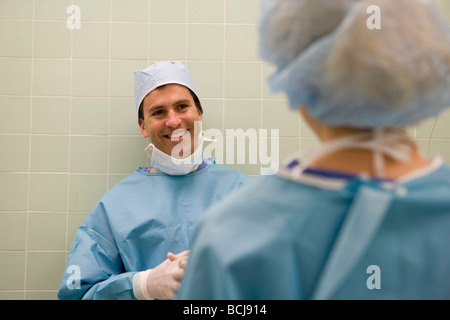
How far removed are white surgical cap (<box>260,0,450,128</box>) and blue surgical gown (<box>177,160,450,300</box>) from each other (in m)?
0.12

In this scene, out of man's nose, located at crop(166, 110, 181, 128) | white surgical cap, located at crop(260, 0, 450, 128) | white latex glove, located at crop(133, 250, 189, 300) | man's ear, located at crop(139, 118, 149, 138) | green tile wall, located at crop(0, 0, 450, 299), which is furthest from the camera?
green tile wall, located at crop(0, 0, 450, 299)

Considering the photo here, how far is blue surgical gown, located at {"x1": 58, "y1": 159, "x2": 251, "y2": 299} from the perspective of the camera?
172cm

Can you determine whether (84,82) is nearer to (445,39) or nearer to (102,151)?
(102,151)

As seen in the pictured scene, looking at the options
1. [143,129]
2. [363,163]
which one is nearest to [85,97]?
[143,129]

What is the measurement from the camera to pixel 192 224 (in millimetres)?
1815

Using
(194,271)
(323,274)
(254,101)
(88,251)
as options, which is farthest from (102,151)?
(323,274)

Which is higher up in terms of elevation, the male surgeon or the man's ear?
the man's ear

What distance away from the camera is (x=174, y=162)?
1925 millimetres

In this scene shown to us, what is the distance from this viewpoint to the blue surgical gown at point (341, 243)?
71 cm

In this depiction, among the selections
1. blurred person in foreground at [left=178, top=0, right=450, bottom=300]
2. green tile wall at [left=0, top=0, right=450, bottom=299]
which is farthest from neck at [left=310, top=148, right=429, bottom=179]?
green tile wall at [left=0, top=0, right=450, bottom=299]

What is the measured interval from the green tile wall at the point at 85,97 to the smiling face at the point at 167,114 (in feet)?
0.67

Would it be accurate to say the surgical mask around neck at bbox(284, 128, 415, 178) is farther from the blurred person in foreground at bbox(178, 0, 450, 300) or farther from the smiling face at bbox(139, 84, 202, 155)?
the smiling face at bbox(139, 84, 202, 155)

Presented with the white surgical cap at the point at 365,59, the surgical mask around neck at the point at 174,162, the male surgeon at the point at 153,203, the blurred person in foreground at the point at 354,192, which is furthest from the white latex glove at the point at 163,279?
the white surgical cap at the point at 365,59
